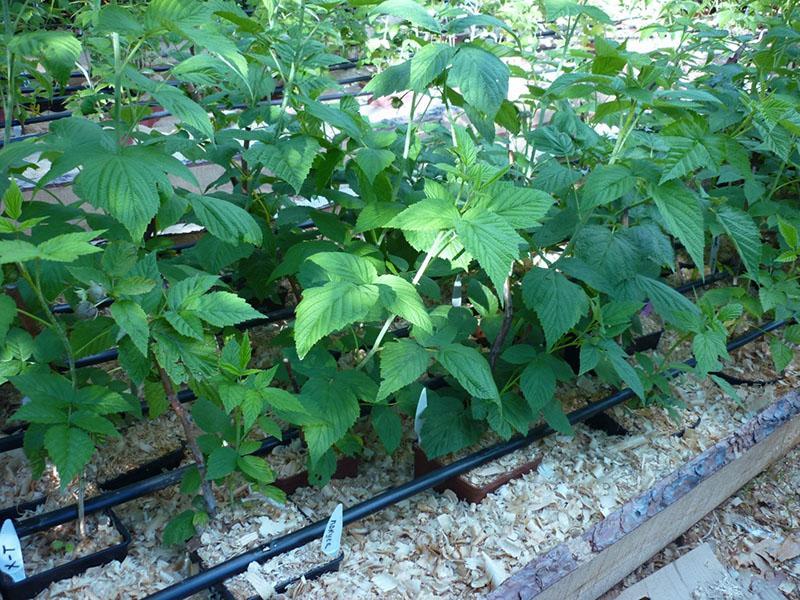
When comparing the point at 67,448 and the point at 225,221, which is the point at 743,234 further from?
the point at 67,448

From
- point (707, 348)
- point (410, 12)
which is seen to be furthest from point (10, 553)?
point (707, 348)

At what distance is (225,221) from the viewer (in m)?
1.21

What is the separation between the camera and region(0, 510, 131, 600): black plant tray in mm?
1167

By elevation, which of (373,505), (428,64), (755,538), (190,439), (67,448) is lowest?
(755,538)

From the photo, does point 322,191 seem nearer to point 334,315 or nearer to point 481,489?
point 334,315

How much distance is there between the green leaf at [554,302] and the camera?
1306 millimetres

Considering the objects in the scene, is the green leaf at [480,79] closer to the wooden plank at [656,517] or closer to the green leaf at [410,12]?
the green leaf at [410,12]

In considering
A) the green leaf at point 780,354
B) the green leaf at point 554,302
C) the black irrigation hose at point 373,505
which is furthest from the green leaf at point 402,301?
the green leaf at point 780,354

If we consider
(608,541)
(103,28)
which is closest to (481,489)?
(608,541)

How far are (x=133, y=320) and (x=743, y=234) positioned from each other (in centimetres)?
112

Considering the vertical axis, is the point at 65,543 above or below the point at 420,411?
below

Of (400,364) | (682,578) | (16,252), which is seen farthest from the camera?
(682,578)

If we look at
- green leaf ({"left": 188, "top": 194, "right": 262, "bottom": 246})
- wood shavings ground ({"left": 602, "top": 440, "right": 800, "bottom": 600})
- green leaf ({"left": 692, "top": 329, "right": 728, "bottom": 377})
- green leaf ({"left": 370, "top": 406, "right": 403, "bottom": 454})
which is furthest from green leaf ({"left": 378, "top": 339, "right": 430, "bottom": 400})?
wood shavings ground ({"left": 602, "top": 440, "right": 800, "bottom": 600})

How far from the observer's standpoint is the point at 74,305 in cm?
120
